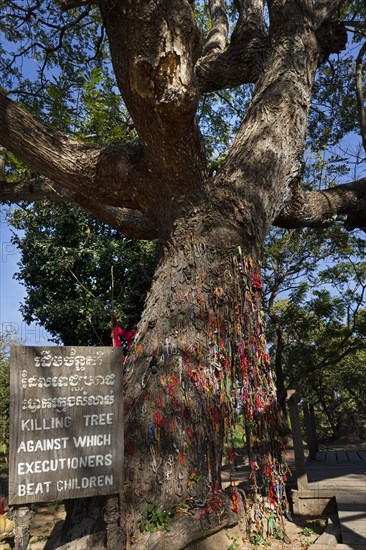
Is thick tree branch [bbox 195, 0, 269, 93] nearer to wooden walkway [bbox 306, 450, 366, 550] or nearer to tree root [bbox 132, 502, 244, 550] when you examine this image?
wooden walkway [bbox 306, 450, 366, 550]

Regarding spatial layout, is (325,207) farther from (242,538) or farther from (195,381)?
(242,538)

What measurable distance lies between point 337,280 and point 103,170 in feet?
37.5

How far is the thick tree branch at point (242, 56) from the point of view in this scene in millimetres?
6516

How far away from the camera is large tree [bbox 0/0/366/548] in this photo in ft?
11.3

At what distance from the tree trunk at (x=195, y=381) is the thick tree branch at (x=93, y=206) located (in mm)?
1083

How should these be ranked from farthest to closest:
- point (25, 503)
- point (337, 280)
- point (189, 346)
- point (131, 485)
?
point (337, 280) → point (189, 346) → point (131, 485) → point (25, 503)

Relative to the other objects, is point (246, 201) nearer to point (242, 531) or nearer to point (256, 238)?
point (256, 238)

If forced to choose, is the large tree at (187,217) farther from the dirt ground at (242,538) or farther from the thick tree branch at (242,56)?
the thick tree branch at (242,56)

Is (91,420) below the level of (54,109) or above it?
below

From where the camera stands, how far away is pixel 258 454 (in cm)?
408

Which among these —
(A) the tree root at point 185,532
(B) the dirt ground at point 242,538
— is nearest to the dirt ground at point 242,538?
(B) the dirt ground at point 242,538

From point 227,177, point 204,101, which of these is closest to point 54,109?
point 204,101

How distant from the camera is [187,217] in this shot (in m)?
4.45

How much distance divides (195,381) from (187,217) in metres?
1.59
